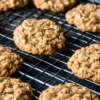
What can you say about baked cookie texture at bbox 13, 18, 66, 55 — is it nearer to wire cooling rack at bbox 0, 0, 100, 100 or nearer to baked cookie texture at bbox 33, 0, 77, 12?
wire cooling rack at bbox 0, 0, 100, 100

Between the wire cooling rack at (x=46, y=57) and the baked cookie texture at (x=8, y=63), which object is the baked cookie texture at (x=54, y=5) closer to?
the wire cooling rack at (x=46, y=57)

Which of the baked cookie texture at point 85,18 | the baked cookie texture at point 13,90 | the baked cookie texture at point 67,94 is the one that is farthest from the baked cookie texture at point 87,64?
the baked cookie texture at point 13,90

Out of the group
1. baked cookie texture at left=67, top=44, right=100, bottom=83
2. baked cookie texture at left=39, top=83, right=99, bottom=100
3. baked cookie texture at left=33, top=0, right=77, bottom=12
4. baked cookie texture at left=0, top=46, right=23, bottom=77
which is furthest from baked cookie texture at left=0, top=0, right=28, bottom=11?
baked cookie texture at left=39, top=83, right=99, bottom=100

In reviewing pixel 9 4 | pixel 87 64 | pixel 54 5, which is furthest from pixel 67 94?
pixel 9 4

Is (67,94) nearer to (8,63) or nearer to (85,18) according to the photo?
(8,63)

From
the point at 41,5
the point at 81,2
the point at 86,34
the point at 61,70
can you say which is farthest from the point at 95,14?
the point at 61,70

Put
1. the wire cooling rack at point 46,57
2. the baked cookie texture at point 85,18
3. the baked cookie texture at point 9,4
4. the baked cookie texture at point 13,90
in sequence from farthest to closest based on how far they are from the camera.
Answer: the baked cookie texture at point 9,4, the baked cookie texture at point 85,18, the wire cooling rack at point 46,57, the baked cookie texture at point 13,90
